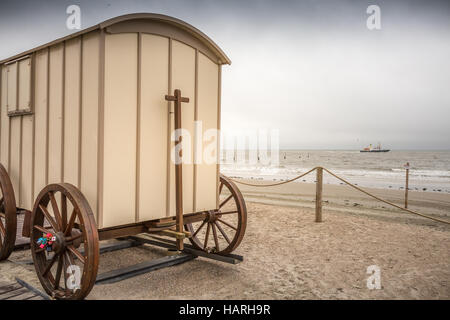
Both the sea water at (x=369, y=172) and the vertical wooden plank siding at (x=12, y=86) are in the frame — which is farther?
the sea water at (x=369, y=172)

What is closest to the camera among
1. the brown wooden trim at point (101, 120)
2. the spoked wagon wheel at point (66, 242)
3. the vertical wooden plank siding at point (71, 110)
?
the spoked wagon wheel at point (66, 242)

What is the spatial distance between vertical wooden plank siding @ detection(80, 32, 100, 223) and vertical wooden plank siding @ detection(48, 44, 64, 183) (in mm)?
471

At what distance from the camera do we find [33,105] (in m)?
4.10

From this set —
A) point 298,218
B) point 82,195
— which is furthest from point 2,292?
point 298,218

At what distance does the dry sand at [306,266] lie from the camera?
367 cm

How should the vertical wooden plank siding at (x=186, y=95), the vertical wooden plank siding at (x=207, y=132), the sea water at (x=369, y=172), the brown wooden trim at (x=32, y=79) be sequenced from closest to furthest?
the vertical wooden plank siding at (x=186, y=95) < the brown wooden trim at (x=32, y=79) < the vertical wooden plank siding at (x=207, y=132) < the sea water at (x=369, y=172)

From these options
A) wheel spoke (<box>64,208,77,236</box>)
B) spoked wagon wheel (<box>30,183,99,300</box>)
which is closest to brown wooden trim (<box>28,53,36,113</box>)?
spoked wagon wheel (<box>30,183,99,300</box>)

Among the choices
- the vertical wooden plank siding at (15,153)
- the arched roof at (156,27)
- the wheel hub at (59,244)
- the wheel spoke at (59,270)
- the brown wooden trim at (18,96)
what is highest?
the arched roof at (156,27)

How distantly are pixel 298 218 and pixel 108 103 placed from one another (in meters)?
5.83

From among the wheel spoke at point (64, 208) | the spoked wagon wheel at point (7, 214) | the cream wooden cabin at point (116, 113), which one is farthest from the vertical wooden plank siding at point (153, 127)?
the spoked wagon wheel at point (7, 214)

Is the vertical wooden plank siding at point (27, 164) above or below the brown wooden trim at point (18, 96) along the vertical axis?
below

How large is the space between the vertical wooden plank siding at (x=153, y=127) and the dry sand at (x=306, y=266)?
3.09 feet

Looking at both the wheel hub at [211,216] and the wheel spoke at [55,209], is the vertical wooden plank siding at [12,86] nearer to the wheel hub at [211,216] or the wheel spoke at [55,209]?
the wheel spoke at [55,209]

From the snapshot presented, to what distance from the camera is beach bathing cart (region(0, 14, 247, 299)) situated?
10.5 feet
